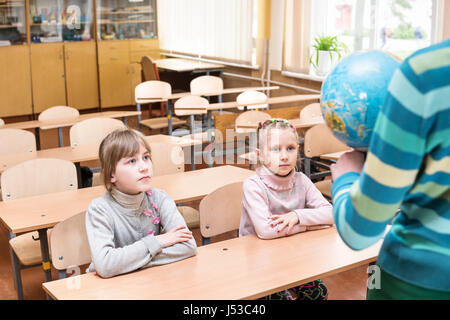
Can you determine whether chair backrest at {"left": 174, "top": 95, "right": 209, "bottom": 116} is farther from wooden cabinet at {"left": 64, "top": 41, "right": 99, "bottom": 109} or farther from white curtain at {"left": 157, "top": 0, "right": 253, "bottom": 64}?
wooden cabinet at {"left": 64, "top": 41, "right": 99, "bottom": 109}

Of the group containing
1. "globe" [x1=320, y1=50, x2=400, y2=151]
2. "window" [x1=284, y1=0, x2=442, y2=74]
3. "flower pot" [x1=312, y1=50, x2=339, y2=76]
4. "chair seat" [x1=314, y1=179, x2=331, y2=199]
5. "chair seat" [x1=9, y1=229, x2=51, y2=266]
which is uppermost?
"window" [x1=284, y1=0, x2=442, y2=74]

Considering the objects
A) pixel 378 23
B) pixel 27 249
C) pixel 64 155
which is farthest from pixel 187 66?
pixel 27 249

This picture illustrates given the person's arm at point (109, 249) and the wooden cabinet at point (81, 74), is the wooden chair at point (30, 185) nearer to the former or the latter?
the person's arm at point (109, 249)

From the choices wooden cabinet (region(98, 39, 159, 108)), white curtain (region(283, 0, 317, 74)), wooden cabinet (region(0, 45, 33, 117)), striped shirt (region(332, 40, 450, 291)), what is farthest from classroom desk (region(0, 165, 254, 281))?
wooden cabinet (region(98, 39, 159, 108))

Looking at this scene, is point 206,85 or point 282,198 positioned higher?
point 206,85

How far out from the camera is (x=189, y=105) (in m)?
5.16

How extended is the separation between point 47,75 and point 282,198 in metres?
6.61

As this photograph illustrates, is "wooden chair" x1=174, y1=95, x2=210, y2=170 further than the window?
No

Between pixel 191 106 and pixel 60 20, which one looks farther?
pixel 60 20

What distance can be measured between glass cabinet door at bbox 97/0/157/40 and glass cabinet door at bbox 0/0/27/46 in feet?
3.62

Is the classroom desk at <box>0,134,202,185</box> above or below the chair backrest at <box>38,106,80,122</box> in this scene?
below

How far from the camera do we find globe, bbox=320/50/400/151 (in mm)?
962

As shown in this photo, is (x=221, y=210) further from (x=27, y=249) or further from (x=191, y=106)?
(x=191, y=106)

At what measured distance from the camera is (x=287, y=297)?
84.8 inches
